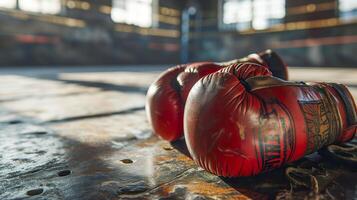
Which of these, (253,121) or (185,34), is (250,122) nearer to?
(253,121)

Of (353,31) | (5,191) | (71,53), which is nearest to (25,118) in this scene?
(5,191)

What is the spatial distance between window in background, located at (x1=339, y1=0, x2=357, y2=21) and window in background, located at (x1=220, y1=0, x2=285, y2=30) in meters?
1.68

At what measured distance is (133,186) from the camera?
2.93 ft

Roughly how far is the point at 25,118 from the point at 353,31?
8943 millimetres

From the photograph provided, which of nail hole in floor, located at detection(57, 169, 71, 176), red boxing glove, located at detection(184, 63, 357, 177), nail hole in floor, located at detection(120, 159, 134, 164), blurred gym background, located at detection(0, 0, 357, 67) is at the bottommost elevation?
nail hole in floor, located at detection(120, 159, 134, 164)

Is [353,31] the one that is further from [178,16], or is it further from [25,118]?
[25,118]

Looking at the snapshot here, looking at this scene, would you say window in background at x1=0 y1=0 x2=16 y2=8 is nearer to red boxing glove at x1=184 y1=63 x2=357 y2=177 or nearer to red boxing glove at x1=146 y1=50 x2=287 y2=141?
red boxing glove at x1=146 y1=50 x2=287 y2=141

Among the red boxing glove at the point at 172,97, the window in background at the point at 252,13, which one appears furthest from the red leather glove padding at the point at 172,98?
the window in background at the point at 252,13

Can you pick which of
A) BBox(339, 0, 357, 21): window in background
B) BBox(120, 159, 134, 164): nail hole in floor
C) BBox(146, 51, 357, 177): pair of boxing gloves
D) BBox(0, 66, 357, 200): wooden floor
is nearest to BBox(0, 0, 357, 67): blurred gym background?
BBox(339, 0, 357, 21): window in background

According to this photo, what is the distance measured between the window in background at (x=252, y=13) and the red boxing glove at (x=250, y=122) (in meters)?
9.47

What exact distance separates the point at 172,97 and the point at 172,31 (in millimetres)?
10481

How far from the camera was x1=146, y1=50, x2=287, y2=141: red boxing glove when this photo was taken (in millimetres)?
1277

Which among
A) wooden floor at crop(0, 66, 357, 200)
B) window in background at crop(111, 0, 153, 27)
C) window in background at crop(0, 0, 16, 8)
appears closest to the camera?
wooden floor at crop(0, 66, 357, 200)

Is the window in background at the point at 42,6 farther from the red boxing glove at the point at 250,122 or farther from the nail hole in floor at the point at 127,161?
the red boxing glove at the point at 250,122
